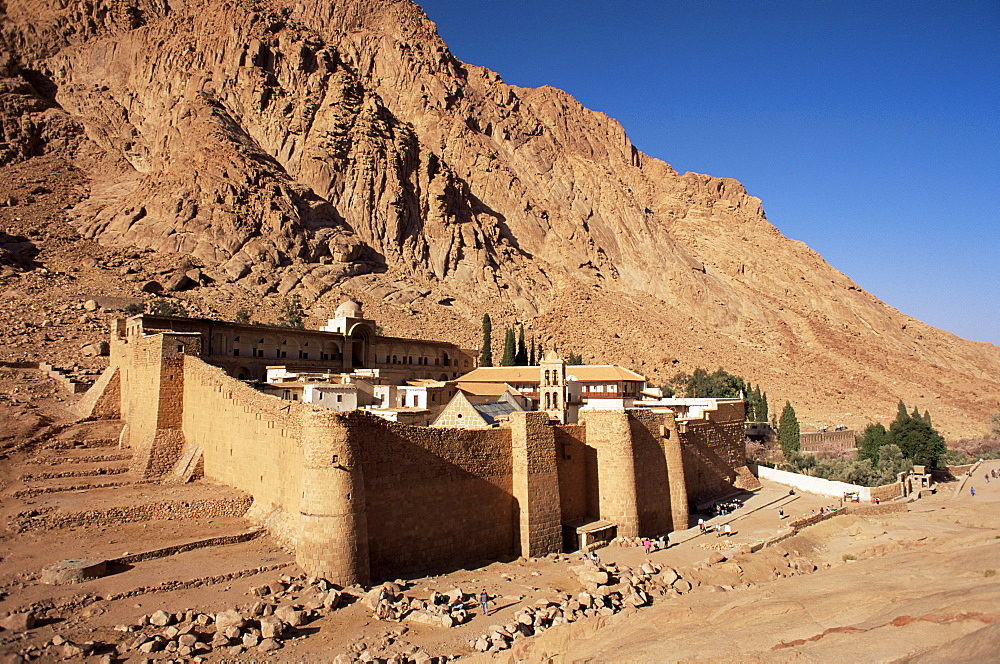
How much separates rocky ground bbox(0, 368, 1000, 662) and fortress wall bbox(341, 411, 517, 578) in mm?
647

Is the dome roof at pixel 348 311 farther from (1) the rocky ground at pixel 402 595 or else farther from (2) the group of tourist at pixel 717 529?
(2) the group of tourist at pixel 717 529

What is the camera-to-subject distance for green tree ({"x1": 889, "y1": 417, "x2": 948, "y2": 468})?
33344 millimetres

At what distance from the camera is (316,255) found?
2044 inches

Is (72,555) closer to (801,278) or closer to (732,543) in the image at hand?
(732,543)

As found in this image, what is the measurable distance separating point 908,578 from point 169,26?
2809 inches

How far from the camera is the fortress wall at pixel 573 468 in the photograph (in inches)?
718

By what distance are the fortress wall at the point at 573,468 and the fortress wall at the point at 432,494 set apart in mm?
1760

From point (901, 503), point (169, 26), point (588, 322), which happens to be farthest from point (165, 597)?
point (169, 26)

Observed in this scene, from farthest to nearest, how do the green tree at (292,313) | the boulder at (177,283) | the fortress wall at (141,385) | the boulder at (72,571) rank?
the boulder at (177,283), the green tree at (292,313), the fortress wall at (141,385), the boulder at (72,571)

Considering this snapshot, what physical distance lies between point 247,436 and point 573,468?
7801mm

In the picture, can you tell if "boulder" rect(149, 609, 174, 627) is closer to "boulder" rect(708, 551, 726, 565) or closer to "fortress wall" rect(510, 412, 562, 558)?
"fortress wall" rect(510, 412, 562, 558)

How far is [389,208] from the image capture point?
58781 millimetres

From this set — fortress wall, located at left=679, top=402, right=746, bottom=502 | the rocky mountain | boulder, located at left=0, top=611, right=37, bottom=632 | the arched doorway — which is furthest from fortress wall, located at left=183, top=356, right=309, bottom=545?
the rocky mountain

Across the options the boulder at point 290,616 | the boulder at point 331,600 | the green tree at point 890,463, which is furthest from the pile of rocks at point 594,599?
the green tree at point 890,463
